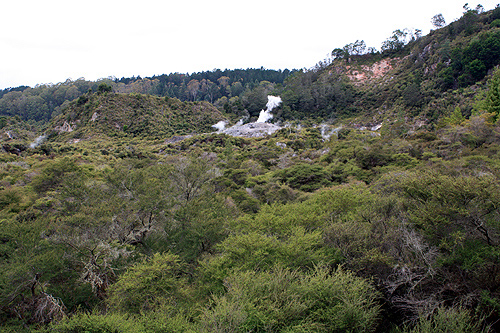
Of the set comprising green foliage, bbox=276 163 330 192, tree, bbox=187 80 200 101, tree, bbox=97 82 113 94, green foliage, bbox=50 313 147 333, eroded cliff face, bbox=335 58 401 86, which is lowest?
green foliage, bbox=276 163 330 192

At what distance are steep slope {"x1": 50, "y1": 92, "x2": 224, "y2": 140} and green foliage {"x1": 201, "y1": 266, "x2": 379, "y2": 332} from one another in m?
70.7

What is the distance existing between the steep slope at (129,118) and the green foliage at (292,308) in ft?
232

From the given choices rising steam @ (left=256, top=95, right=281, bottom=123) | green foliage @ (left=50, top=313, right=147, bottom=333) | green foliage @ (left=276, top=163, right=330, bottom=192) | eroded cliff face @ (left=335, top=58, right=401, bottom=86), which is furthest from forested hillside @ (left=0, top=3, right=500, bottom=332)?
eroded cliff face @ (left=335, top=58, right=401, bottom=86)

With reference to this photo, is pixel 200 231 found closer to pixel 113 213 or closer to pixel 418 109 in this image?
pixel 113 213

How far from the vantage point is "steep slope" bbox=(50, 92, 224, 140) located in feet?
252

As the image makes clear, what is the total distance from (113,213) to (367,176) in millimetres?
23828

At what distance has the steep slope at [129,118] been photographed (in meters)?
76.9

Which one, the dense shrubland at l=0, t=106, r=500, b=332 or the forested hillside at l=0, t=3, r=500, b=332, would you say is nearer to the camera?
the dense shrubland at l=0, t=106, r=500, b=332

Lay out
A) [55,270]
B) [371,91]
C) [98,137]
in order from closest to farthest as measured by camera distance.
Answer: [55,270] < [98,137] < [371,91]

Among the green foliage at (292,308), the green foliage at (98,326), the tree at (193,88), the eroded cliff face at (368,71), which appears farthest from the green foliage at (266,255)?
the tree at (193,88)

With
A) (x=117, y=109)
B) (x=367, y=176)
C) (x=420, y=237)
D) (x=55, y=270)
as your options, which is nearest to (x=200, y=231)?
(x=55, y=270)

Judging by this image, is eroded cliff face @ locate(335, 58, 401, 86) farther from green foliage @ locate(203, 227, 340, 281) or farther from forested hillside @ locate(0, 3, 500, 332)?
green foliage @ locate(203, 227, 340, 281)

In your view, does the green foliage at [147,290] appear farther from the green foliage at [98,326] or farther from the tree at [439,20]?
the tree at [439,20]

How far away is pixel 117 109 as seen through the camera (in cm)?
8356
